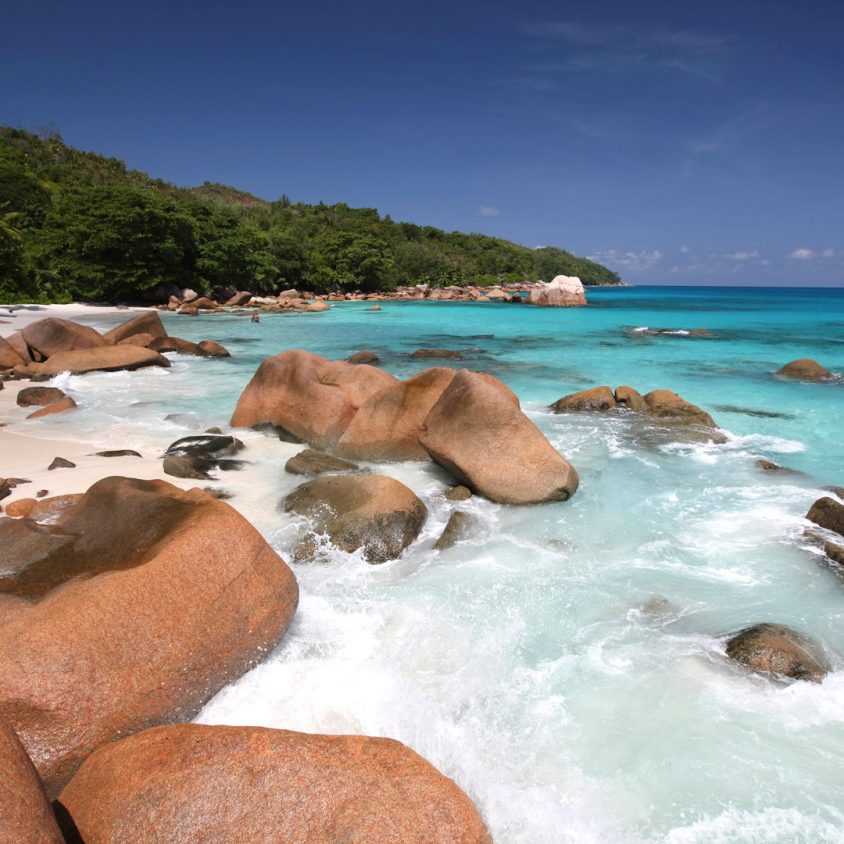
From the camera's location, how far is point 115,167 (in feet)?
269

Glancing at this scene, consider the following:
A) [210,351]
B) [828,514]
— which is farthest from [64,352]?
[828,514]

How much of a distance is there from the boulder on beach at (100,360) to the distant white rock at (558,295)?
53440 millimetres

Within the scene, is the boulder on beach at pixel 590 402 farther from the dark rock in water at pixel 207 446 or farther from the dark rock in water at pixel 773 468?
the dark rock in water at pixel 207 446

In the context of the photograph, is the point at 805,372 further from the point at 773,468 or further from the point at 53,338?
the point at 53,338

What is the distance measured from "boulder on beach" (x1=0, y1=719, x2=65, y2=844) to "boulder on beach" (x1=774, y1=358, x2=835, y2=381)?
20.5 metres

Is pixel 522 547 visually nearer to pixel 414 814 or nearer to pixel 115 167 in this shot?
pixel 414 814

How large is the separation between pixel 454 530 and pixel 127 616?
3.54 m

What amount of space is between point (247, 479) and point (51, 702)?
4770 mm

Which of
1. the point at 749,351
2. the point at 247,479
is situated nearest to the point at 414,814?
the point at 247,479

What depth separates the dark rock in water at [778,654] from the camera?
431cm

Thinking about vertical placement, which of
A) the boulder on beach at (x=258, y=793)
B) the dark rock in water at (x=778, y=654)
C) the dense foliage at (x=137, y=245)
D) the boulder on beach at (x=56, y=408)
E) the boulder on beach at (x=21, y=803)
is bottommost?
the dark rock in water at (x=778, y=654)

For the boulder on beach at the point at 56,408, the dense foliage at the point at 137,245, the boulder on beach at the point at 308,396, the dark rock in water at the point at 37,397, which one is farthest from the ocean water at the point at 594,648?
the dense foliage at the point at 137,245

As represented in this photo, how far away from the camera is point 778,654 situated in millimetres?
4371

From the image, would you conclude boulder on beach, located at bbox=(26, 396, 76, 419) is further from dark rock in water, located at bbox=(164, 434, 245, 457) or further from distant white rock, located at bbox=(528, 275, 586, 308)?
distant white rock, located at bbox=(528, 275, 586, 308)
